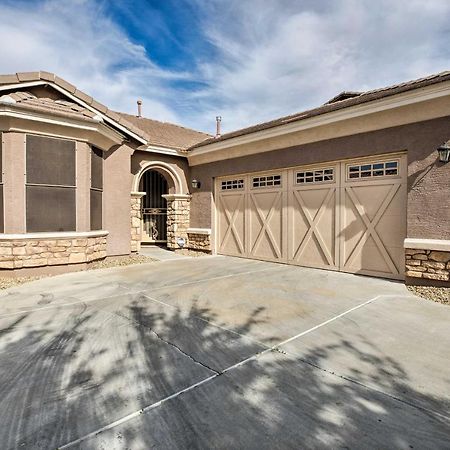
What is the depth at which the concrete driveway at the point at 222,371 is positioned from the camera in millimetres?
2086

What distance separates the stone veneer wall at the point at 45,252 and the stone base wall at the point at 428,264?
7589 mm

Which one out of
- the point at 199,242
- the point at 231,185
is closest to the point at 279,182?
the point at 231,185

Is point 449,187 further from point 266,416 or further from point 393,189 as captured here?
point 266,416

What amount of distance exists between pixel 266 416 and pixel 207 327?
1827 mm

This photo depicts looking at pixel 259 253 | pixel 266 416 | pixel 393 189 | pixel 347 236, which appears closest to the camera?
pixel 266 416

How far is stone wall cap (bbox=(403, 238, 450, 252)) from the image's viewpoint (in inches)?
227

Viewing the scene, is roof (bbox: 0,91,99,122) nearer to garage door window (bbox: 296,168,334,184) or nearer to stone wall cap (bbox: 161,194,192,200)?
stone wall cap (bbox: 161,194,192,200)

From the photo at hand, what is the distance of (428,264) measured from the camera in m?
5.98

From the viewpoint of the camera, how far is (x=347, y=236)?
7.48 meters

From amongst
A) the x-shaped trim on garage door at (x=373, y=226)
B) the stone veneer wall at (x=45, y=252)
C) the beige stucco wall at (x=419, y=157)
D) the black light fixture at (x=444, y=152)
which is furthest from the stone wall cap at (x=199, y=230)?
the black light fixture at (x=444, y=152)

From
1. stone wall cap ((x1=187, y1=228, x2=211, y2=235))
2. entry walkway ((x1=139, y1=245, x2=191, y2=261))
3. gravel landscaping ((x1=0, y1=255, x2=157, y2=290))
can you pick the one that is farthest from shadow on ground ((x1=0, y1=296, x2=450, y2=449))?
stone wall cap ((x1=187, y1=228, x2=211, y2=235))

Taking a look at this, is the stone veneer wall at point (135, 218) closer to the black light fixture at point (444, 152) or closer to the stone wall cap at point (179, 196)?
the stone wall cap at point (179, 196)

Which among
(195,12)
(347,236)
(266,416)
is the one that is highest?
(195,12)

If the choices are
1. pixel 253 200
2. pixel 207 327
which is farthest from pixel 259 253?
pixel 207 327
